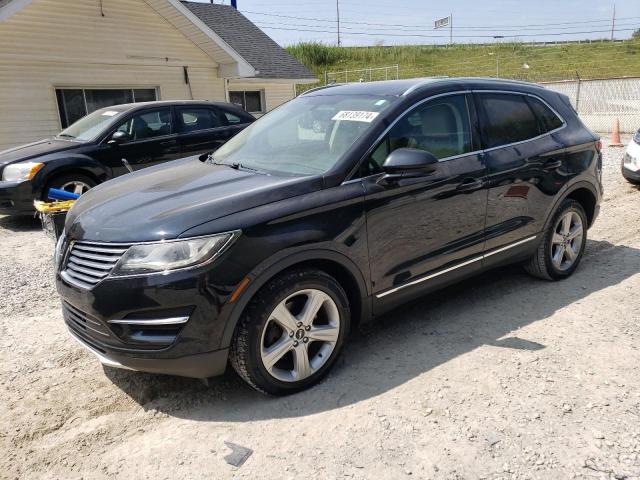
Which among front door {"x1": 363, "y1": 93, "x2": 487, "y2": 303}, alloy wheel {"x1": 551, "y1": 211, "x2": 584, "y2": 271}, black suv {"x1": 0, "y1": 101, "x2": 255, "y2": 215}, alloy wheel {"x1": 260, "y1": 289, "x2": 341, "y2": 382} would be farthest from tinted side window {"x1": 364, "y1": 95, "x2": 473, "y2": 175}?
black suv {"x1": 0, "y1": 101, "x2": 255, "y2": 215}

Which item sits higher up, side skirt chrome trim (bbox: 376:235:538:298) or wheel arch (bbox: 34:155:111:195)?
wheel arch (bbox: 34:155:111:195)

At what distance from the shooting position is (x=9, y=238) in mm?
6820

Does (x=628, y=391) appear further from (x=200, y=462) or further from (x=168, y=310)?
(x=168, y=310)

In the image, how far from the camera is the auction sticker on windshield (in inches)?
137

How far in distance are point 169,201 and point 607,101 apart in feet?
68.6

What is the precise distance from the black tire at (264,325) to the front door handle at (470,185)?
1288mm

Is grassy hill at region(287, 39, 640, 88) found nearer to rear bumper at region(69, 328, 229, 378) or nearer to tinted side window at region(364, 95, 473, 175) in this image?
tinted side window at region(364, 95, 473, 175)

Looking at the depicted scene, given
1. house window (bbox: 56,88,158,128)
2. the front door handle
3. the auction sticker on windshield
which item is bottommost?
the front door handle

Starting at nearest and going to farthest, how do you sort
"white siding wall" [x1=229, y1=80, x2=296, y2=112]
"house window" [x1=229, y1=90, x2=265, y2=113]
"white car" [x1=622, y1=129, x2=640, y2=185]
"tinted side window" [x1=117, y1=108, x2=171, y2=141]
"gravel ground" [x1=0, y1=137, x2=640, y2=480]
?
"gravel ground" [x1=0, y1=137, x2=640, y2=480]
"tinted side window" [x1=117, y1=108, x2=171, y2=141]
"white car" [x1=622, y1=129, x2=640, y2=185]
"white siding wall" [x1=229, y1=80, x2=296, y2=112]
"house window" [x1=229, y1=90, x2=265, y2=113]

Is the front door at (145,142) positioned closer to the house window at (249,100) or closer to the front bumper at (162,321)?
the front bumper at (162,321)

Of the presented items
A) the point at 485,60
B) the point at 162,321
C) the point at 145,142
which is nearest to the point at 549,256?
the point at 162,321

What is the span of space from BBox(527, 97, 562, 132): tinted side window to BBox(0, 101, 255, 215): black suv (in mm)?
5171

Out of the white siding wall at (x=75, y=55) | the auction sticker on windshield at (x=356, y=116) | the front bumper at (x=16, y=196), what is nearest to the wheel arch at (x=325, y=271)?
the auction sticker on windshield at (x=356, y=116)

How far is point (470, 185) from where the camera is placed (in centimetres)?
381
